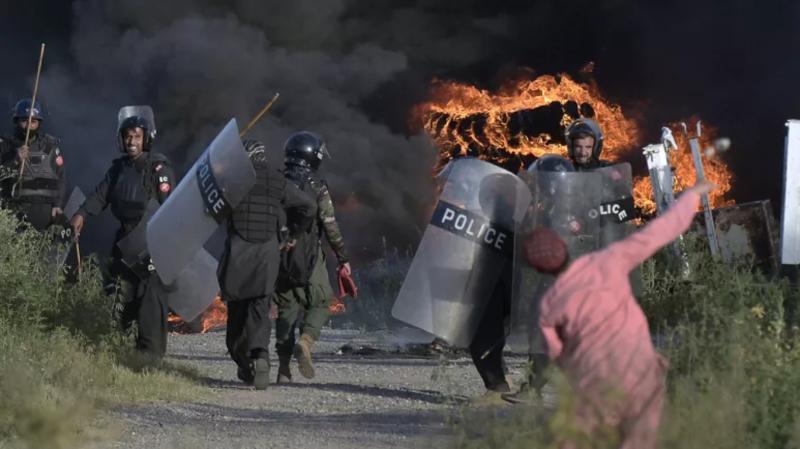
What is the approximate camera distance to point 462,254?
943 cm

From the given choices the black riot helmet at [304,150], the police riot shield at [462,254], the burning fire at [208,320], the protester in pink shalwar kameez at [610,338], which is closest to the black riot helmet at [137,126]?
the black riot helmet at [304,150]

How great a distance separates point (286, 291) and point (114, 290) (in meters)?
1.13

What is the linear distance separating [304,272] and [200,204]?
1151 mm

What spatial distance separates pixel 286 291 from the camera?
11.6 metres

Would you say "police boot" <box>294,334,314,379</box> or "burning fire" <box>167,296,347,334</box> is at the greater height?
"burning fire" <box>167,296,347,334</box>

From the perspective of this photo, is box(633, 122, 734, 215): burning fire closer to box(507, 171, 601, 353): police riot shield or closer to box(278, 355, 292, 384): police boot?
box(278, 355, 292, 384): police boot

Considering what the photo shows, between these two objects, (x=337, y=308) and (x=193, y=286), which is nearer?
(x=193, y=286)

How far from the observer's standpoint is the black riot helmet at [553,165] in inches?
357

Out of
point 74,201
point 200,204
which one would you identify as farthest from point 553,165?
point 74,201

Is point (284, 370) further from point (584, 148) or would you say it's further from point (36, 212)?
point (36, 212)

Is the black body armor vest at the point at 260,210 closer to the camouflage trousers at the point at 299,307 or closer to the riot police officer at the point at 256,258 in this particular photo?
the riot police officer at the point at 256,258

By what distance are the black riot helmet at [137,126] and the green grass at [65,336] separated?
2.67 ft

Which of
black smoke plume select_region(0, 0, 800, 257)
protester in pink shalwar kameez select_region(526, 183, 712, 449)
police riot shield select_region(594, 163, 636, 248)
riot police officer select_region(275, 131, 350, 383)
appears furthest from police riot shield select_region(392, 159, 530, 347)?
black smoke plume select_region(0, 0, 800, 257)

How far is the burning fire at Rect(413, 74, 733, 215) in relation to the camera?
65.1 ft
